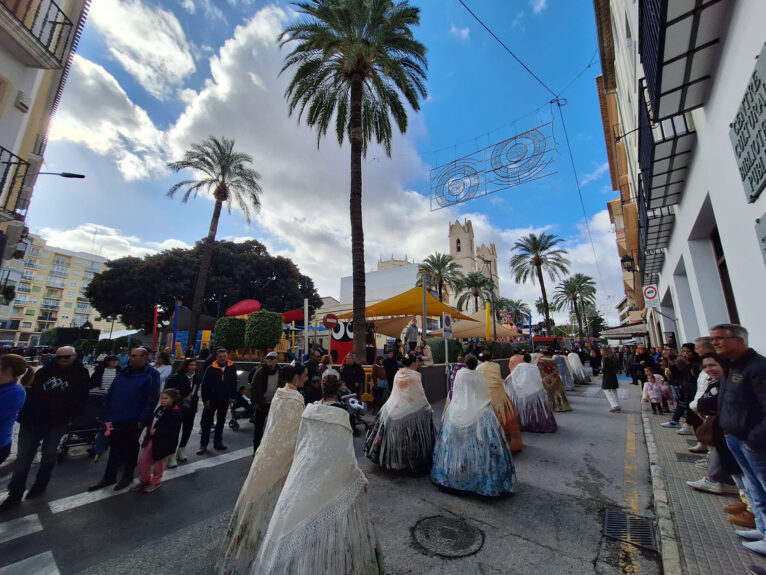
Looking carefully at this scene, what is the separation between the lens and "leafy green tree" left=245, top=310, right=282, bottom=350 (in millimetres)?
14523

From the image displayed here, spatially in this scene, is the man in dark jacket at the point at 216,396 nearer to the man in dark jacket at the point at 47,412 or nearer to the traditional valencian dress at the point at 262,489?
the man in dark jacket at the point at 47,412

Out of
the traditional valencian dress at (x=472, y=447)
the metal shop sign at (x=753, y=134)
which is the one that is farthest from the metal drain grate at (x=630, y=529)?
the metal shop sign at (x=753, y=134)

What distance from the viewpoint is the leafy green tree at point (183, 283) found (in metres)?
30.4

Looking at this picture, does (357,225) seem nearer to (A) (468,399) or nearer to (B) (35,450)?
(A) (468,399)

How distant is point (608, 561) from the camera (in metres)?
2.68

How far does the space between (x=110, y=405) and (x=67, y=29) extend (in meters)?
12.7

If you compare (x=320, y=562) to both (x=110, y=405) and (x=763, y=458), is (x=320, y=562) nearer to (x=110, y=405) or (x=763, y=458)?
(x=763, y=458)

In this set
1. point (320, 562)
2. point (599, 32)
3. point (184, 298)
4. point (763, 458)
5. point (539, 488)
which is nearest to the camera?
point (320, 562)

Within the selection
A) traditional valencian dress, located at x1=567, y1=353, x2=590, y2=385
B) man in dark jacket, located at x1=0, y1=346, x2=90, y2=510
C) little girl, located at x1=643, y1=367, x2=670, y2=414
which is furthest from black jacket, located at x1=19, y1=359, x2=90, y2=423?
traditional valencian dress, located at x1=567, y1=353, x2=590, y2=385

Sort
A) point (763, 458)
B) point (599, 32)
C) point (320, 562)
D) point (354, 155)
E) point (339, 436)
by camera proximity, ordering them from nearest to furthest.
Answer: point (320, 562), point (339, 436), point (763, 458), point (354, 155), point (599, 32)

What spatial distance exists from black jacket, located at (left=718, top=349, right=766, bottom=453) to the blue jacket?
6352 mm

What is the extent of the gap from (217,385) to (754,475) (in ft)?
22.6

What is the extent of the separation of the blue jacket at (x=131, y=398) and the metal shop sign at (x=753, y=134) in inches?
306

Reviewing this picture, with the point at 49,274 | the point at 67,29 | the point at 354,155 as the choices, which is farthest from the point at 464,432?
the point at 49,274
